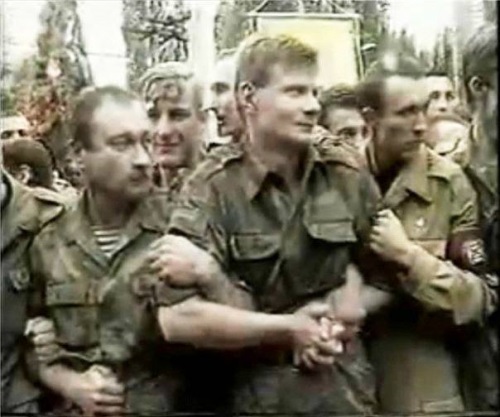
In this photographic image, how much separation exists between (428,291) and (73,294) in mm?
646

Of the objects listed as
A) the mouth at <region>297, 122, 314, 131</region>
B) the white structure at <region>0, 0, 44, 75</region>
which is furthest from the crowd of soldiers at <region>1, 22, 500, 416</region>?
the white structure at <region>0, 0, 44, 75</region>

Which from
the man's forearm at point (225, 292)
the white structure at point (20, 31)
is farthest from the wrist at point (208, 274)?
the white structure at point (20, 31)

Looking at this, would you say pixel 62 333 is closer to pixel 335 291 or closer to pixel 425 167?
pixel 335 291

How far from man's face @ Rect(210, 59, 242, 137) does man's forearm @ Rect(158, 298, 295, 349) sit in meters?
0.31

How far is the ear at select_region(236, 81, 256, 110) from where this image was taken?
3.20 metres

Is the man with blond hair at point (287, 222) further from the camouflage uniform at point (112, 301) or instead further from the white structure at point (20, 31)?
the white structure at point (20, 31)

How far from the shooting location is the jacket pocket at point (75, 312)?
3242 mm

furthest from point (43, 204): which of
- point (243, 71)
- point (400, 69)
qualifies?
point (400, 69)

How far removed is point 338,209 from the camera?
321cm

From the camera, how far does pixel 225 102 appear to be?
126 inches

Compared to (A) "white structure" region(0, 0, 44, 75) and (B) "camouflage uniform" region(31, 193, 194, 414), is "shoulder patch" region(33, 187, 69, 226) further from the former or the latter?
(A) "white structure" region(0, 0, 44, 75)

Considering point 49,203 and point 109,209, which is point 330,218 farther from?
point 49,203

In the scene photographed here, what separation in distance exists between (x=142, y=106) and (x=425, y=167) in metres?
0.53

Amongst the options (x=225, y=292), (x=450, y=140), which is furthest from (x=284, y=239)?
(x=450, y=140)
